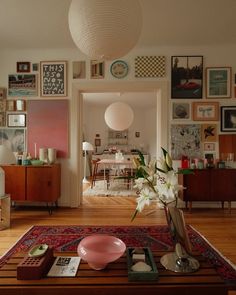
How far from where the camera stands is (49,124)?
4852 millimetres

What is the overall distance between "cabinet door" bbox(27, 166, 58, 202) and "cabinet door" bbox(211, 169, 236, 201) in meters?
2.76

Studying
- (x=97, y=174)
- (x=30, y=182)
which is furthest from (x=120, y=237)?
(x=97, y=174)

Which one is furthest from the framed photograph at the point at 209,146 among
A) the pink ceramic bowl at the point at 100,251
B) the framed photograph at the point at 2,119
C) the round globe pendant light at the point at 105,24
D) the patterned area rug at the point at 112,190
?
the framed photograph at the point at 2,119

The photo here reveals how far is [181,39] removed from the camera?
174 inches

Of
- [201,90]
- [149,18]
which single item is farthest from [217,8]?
[201,90]

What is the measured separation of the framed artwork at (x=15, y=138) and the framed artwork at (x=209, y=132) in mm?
3360

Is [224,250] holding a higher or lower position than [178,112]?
lower

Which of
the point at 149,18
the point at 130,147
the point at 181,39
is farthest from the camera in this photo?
the point at 130,147

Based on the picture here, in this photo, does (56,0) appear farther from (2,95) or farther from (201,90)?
(201,90)

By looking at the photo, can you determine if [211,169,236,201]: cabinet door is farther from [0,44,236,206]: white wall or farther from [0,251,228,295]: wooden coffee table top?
[0,251,228,295]: wooden coffee table top

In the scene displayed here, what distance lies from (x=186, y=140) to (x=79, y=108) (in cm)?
209

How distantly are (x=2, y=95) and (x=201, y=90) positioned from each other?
3.70 metres

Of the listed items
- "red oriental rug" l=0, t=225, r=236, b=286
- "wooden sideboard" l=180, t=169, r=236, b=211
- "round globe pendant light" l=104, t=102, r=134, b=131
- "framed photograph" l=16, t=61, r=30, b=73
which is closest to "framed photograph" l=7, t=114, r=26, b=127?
"framed photograph" l=16, t=61, r=30, b=73

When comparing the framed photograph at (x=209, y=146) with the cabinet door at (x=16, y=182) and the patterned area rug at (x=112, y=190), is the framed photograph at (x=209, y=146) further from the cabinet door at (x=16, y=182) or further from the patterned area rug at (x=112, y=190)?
the cabinet door at (x=16, y=182)
